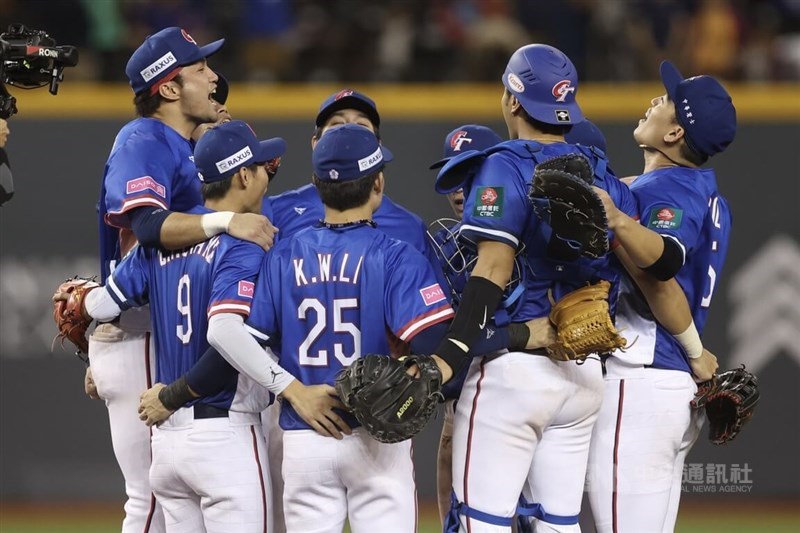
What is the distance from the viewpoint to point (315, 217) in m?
4.88

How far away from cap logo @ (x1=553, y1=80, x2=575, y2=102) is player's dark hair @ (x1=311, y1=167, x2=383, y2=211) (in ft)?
2.51

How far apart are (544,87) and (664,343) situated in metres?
1.15

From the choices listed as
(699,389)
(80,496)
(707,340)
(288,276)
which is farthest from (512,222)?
(80,496)

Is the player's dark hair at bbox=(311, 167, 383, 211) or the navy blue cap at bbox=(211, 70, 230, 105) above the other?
the navy blue cap at bbox=(211, 70, 230, 105)

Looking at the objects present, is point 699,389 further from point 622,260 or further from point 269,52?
point 269,52

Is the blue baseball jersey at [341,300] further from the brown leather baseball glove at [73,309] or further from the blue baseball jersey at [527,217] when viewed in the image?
the brown leather baseball glove at [73,309]

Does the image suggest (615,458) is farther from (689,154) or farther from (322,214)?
(322,214)

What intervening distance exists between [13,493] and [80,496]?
1.65 feet

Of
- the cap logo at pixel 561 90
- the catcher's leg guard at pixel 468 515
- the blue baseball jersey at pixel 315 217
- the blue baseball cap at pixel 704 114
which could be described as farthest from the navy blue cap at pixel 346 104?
the catcher's leg guard at pixel 468 515

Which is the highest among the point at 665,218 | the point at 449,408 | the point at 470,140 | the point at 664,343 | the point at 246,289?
the point at 470,140

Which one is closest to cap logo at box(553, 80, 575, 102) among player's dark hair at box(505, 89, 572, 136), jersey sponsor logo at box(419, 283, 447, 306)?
player's dark hair at box(505, 89, 572, 136)

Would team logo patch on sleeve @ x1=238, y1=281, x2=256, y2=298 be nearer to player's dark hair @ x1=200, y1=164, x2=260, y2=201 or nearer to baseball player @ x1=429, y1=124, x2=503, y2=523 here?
player's dark hair @ x1=200, y1=164, x2=260, y2=201

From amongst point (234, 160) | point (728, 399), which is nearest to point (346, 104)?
point (234, 160)

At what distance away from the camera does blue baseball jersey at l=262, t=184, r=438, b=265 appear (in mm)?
4668
